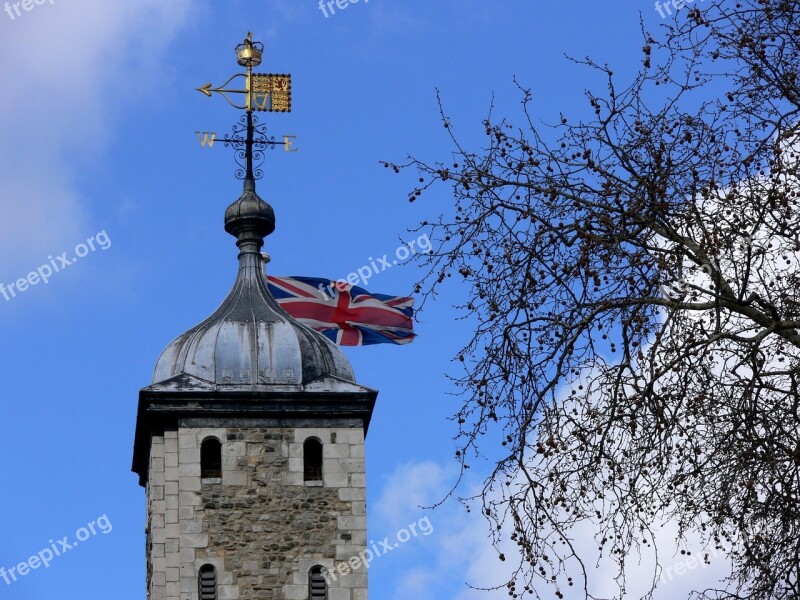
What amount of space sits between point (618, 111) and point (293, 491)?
17300 millimetres

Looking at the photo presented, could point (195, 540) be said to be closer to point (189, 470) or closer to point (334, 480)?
point (189, 470)

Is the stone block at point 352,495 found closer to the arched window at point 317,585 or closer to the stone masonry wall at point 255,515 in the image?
the stone masonry wall at point 255,515

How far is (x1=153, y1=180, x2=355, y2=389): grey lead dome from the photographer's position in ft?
103

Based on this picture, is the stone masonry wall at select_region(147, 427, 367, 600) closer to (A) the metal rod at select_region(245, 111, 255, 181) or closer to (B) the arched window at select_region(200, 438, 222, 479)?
(B) the arched window at select_region(200, 438, 222, 479)

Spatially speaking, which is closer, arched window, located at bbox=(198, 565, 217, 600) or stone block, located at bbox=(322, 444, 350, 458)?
arched window, located at bbox=(198, 565, 217, 600)

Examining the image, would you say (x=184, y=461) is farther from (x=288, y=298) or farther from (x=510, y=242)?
(x=510, y=242)

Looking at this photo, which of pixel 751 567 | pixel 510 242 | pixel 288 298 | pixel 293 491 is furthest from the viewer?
pixel 288 298

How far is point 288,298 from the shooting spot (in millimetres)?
33125

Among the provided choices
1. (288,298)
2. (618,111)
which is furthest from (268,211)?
(618,111)

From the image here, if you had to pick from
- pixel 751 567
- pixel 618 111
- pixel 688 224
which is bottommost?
pixel 751 567

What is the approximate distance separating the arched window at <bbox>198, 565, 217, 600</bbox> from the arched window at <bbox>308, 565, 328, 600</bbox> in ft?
4.25

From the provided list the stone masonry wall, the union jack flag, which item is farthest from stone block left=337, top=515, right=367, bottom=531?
the union jack flag

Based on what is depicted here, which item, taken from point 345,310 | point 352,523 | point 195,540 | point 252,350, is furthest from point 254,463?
point 345,310

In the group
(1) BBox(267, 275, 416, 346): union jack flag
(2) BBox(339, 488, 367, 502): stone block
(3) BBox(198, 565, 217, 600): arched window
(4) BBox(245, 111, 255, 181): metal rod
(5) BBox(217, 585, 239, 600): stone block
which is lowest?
(5) BBox(217, 585, 239, 600): stone block
